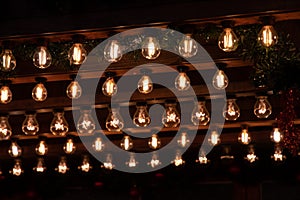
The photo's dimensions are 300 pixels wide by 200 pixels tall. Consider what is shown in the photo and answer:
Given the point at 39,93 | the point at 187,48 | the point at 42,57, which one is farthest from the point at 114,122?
the point at 187,48

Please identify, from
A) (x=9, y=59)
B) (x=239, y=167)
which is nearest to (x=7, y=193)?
(x=239, y=167)

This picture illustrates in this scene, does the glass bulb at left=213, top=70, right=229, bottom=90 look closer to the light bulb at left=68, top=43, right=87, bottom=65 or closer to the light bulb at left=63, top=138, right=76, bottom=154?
the light bulb at left=68, top=43, right=87, bottom=65

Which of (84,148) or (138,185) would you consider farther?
(138,185)

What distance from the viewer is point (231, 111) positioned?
→ 732 cm

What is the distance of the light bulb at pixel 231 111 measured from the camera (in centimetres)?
727

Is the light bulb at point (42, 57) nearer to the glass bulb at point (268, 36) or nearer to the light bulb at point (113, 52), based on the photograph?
the light bulb at point (113, 52)

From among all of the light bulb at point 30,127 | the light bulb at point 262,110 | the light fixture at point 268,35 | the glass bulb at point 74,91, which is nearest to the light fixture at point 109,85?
the glass bulb at point 74,91

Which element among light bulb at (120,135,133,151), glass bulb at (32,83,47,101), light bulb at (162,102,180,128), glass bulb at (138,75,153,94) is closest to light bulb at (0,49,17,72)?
glass bulb at (32,83,47,101)

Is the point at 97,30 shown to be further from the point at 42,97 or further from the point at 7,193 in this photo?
the point at 7,193

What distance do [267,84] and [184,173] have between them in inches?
210

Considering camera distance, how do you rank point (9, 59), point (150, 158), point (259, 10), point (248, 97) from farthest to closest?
point (150, 158) < point (248, 97) < point (9, 59) < point (259, 10)

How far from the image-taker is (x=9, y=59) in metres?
6.28

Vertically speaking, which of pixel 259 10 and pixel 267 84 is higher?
pixel 259 10

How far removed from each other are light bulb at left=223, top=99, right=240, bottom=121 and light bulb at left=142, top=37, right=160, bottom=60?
5.20ft
